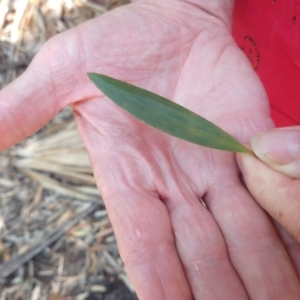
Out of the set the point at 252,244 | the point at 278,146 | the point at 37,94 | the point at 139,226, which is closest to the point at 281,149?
the point at 278,146

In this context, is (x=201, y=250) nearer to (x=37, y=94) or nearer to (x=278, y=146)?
(x=278, y=146)

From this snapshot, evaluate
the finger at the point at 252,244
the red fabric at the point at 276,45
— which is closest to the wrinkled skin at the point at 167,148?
the finger at the point at 252,244

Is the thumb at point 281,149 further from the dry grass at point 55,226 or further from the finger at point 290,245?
the dry grass at point 55,226

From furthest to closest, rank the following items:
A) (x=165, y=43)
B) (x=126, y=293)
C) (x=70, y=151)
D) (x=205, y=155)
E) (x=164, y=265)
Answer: (x=70, y=151)
(x=126, y=293)
(x=165, y=43)
(x=205, y=155)
(x=164, y=265)

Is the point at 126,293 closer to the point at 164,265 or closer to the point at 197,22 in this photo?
the point at 164,265

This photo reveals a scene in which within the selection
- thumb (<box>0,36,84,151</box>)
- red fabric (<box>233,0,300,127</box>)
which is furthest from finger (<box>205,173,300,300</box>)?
red fabric (<box>233,0,300,127</box>)

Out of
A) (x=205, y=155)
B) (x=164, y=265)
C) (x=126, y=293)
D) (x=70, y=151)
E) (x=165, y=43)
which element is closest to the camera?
(x=164, y=265)

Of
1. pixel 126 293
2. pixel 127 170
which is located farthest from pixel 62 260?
pixel 127 170
